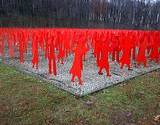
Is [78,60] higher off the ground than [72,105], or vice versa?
[78,60]

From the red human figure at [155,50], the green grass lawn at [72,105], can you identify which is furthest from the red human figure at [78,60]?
the red human figure at [155,50]

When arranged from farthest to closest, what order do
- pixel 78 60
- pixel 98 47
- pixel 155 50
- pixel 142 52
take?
pixel 155 50, pixel 142 52, pixel 98 47, pixel 78 60

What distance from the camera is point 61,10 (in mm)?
50438

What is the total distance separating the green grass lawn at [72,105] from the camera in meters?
4.26

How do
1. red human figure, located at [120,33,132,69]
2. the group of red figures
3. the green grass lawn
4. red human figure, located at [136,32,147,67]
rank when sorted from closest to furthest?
the green grass lawn → the group of red figures → red human figure, located at [120,33,132,69] → red human figure, located at [136,32,147,67]

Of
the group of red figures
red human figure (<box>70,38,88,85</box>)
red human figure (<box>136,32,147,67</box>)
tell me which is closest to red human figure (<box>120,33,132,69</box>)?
the group of red figures

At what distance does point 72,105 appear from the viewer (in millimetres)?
4816

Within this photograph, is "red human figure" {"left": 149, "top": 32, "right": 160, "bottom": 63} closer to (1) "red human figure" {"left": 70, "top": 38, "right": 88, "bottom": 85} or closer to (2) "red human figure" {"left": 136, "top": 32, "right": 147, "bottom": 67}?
(2) "red human figure" {"left": 136, "top": 32, "right": 147, "bottom": 67}

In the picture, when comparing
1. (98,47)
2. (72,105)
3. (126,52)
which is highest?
(98,47)

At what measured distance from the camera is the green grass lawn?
4262mm

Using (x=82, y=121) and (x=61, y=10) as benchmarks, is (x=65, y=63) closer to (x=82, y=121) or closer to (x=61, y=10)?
(x=82, y=121)

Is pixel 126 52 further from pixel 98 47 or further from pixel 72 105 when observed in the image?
pixel 72 105

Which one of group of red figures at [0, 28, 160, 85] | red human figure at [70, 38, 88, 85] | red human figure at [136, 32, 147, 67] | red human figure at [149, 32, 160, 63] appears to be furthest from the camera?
red human figure at [149, 32, 160, 63]

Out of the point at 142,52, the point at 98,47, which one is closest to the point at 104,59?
the point at 98,47
